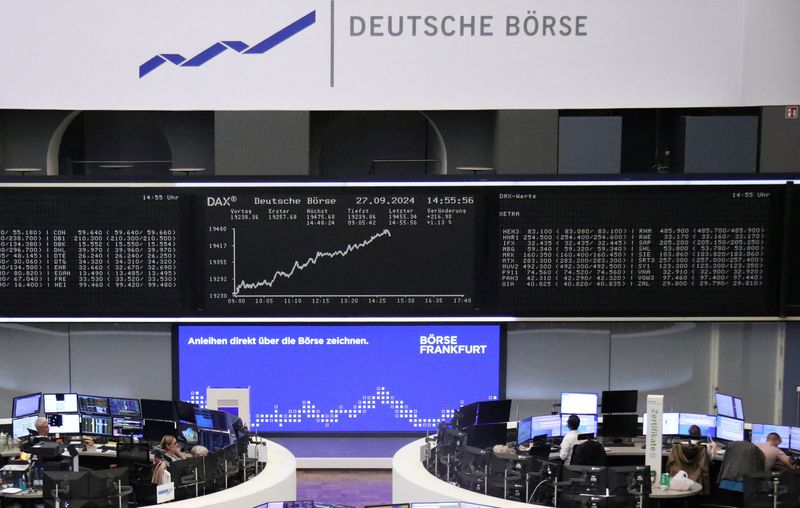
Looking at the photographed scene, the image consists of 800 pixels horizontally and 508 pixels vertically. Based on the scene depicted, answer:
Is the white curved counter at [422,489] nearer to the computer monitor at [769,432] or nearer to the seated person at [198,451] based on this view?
the seated person at [198,451]

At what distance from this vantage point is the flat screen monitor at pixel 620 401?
31.4 feet

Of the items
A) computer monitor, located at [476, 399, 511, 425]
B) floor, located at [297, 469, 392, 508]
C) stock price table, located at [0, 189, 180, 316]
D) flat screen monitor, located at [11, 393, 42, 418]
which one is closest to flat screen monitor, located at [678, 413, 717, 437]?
computer monitor, located at [476, 399, 511, 425]

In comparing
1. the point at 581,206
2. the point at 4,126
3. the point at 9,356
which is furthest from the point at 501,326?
the point at 4,126

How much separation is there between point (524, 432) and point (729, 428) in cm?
203

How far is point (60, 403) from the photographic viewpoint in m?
9.68

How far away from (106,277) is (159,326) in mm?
946

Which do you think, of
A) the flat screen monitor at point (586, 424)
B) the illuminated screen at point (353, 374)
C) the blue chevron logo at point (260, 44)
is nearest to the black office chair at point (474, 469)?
the flat screen monitor at point (586, 424)

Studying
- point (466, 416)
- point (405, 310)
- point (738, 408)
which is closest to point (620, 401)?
point (738, 408)

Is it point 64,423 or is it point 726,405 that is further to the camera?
point 64,423

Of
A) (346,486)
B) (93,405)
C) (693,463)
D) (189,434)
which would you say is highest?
(93,405)

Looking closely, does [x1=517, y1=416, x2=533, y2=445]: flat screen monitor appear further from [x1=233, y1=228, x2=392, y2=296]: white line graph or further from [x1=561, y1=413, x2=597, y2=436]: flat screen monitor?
[x1=233, y1=228, x2=392, y2=296]: white line graph

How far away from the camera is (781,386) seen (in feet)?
34.9

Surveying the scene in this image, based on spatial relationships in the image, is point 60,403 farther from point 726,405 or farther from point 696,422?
point 726,405

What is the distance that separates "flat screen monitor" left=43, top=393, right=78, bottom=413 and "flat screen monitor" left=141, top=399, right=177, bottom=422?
2.71ft
